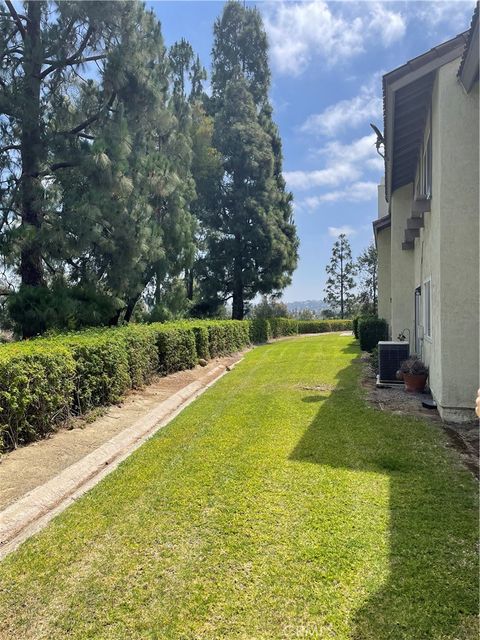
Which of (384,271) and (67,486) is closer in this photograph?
(67,486)

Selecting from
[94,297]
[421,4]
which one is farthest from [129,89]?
[421,4]

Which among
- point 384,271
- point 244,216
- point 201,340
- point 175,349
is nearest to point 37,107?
point 175,349

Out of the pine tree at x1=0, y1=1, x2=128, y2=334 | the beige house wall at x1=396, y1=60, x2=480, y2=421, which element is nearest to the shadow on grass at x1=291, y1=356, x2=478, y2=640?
the beige house wall at x1=396, y1=60, x2=480, y2=421

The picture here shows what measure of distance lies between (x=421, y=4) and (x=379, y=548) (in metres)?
9.06

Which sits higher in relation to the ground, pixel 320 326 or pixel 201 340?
pixel 320 326

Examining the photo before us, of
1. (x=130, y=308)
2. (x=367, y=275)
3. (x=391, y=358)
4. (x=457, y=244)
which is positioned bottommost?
(x=391, y=358)

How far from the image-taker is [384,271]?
1794 cm

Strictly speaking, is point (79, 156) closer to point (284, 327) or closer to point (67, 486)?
point (67, 486)

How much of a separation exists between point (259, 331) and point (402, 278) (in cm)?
1532

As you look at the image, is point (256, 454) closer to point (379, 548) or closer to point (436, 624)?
point (379, 548)

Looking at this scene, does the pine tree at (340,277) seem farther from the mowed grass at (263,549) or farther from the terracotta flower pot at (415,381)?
the mowed grass at (263,549)

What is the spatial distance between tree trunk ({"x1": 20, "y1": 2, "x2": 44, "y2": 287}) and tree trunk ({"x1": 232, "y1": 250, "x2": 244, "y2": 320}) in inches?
796

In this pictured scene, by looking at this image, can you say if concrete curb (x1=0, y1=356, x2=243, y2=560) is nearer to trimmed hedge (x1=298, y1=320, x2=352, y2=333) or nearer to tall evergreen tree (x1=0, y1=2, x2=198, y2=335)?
tall evergreen tree (x1=0, y1=2, x2=198, y2=335)

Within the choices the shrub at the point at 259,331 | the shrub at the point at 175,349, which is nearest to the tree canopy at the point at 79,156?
the shrub at the point at 175,349
